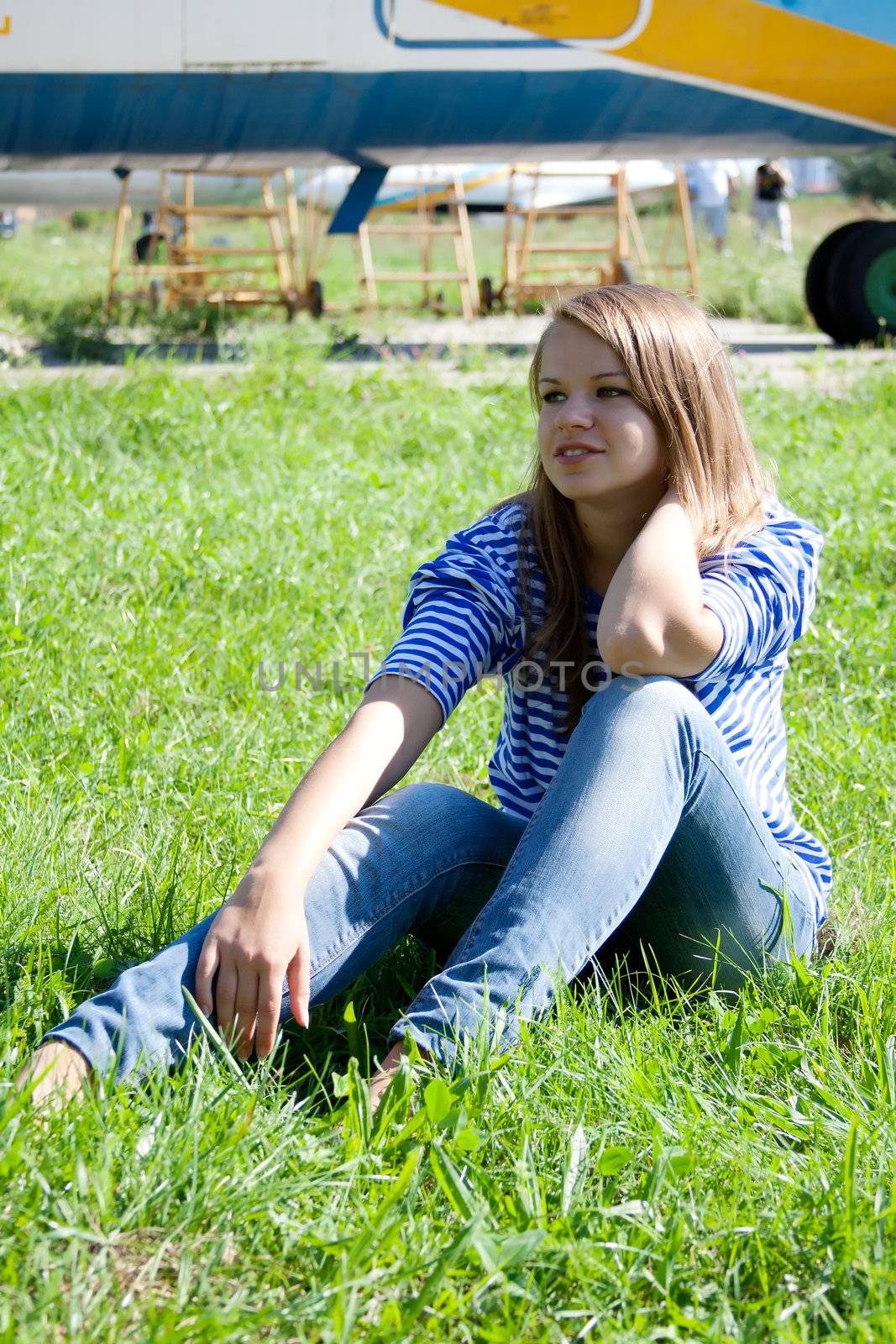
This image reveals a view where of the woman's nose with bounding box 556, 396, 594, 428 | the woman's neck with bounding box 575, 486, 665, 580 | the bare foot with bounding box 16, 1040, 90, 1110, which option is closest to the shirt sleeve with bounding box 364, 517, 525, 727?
the woman's neck with bounding box 575, 486, 665, 580

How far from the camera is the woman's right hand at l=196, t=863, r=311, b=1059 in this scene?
5.17 feet

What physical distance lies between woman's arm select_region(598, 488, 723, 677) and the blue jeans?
4 centimetres

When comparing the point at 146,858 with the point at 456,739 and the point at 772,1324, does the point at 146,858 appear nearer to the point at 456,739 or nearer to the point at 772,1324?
the point at 456,739

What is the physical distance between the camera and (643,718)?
5.63 ft

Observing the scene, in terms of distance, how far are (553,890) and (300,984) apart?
12.9 inches

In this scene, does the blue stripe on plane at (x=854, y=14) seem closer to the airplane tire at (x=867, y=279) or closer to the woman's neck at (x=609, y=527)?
the airplane tire at (x=867, y=279)

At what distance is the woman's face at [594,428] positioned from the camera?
192 centimetres

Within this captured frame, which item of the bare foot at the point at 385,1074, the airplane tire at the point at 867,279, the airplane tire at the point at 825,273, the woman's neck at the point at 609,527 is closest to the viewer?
the bare foot at the point at 385,1074

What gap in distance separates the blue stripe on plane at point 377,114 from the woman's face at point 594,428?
5616mm

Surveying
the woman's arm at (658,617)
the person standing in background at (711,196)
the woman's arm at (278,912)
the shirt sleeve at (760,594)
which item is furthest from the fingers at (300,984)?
the person standing in background at (711,196)

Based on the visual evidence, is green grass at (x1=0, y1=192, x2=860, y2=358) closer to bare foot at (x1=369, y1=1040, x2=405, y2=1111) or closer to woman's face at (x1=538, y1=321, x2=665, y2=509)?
woman's face at (x1=538, y1=321, x2=665, y2=509)

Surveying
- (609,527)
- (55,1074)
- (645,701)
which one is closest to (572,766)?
(645,701)

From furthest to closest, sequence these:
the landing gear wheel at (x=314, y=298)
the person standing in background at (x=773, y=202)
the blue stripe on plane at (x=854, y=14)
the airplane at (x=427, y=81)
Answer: the person standing in background at (x=773, y=202), the landing gear wheel at (x=314, y=298), the blue stripe on plane at (x=854, y=14), the airplane at (x=427, y=81)

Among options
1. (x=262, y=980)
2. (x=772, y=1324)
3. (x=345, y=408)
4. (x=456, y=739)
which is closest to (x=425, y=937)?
(x=262, y=980)
